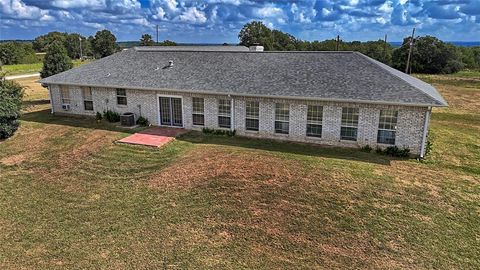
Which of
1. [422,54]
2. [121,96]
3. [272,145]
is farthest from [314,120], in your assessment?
[422,54]

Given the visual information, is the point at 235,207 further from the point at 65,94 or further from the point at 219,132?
the point at 65,94

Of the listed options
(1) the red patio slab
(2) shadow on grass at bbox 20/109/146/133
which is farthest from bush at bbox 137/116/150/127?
(1) the red patio slab

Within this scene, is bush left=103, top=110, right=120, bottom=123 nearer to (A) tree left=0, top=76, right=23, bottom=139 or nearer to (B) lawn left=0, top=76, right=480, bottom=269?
(B) lawn left=0, top=76, right=480, bottom=269

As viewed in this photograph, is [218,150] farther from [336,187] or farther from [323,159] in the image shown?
[336,187]

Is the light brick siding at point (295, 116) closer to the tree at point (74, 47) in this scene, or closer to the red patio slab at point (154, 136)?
the red patio slab at point (154, 136)

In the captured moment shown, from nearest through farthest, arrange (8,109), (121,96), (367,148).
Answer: (367,148) < (8,109) < (121,96)

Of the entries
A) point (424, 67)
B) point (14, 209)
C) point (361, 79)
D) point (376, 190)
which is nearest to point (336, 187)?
point (376, 190)
